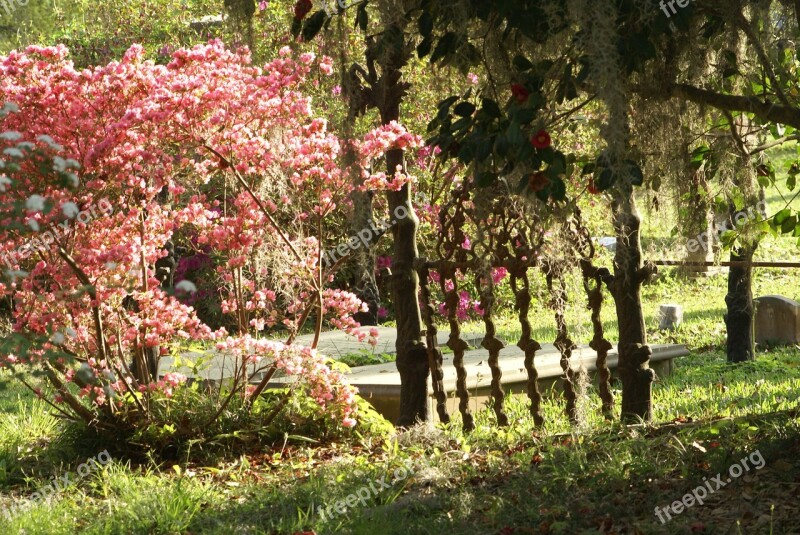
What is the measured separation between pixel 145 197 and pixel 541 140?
268cm

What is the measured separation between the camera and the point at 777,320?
918 centimetres

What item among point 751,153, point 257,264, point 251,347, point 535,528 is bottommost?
point 535,528

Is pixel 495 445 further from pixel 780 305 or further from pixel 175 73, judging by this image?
pixel 780 305

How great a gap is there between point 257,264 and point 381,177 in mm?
886

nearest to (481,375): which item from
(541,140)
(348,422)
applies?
(348,422)

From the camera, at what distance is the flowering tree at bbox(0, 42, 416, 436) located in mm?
4762

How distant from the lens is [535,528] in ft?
11.4

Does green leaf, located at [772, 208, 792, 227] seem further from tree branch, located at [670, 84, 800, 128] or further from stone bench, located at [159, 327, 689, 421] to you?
stone bench, located at [159, 327, 689, 421]

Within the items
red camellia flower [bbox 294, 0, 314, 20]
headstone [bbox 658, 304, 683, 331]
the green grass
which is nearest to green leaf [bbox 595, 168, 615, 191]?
the green grass

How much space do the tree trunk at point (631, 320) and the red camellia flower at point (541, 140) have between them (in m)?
1.26

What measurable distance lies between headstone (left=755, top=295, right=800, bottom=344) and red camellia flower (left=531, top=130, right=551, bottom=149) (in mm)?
6270

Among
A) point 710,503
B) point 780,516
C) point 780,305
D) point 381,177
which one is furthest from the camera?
point 780,305

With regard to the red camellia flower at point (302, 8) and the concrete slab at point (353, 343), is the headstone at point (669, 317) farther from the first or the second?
the red camellia flower at point (302, 8)

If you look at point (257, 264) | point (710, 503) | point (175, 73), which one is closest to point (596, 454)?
point (710, 503)
